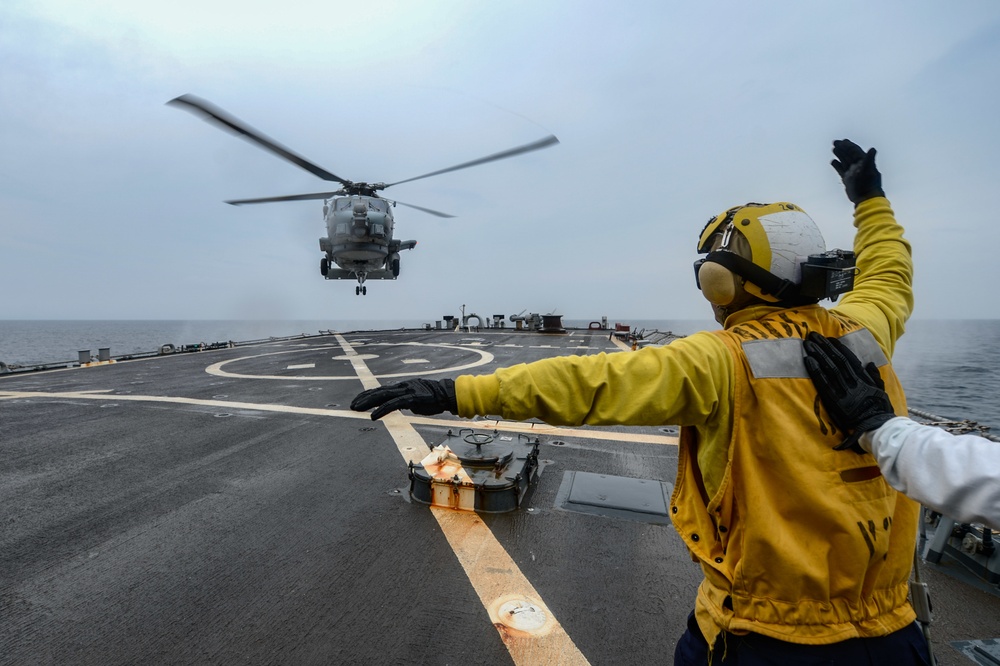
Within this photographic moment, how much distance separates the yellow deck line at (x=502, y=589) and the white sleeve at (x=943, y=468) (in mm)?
1852

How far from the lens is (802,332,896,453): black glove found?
4.82 ft

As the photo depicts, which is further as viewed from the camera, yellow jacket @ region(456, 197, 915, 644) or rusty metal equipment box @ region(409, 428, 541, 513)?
rusty metal equipment box @ region(409, 428, 541, 513)

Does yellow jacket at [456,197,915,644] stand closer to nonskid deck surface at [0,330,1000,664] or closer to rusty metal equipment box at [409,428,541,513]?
nonskid deck surface at [0,330,1000,664]

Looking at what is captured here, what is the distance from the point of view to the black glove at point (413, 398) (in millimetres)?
1728

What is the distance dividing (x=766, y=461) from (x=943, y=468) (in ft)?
1.53

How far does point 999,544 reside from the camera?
9.71 ft

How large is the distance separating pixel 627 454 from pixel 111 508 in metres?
5.58

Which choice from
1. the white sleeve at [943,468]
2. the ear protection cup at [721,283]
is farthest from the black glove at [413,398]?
the white sleeve at [943,468]

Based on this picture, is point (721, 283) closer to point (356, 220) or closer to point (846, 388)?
point (846, 388)

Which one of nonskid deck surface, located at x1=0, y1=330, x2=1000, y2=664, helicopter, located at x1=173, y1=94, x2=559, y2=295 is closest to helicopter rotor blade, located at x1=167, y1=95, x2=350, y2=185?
helicopter, located at x1=173, y1=94, x2=559, y2=295

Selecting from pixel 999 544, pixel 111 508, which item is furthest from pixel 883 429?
pixel 111 508

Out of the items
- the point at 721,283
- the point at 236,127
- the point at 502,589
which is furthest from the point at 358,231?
the point at 721,283

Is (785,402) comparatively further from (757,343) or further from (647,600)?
(647,600)

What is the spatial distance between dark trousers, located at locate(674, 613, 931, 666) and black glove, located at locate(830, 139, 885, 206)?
2.30m
